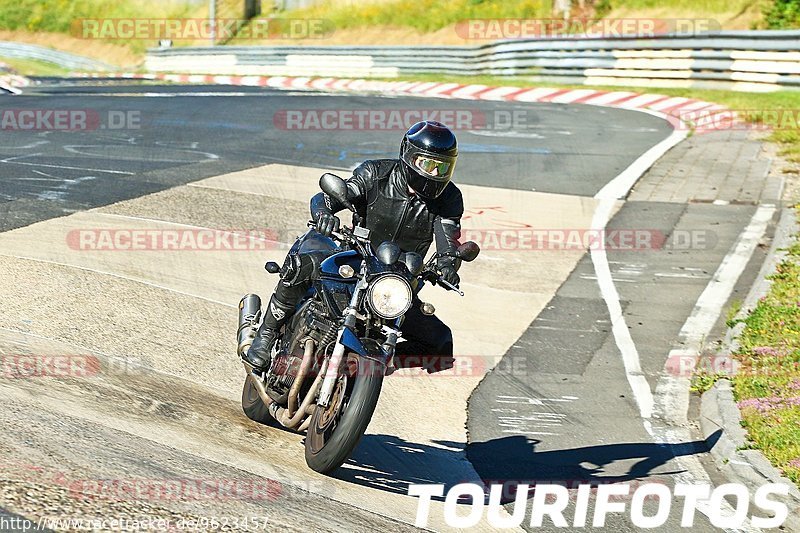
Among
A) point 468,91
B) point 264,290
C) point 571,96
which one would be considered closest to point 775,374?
point 264,290

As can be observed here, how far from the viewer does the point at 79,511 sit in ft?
15.1

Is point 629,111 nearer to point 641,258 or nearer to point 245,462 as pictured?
point 641,258

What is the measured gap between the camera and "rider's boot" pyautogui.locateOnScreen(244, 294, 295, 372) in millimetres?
6578

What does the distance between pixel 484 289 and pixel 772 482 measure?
16.6ft

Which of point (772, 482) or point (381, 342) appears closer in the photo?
point (381, 342)

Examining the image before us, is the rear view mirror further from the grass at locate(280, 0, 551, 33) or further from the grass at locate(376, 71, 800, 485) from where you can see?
the grass at locate(280, 0, 551, 33)

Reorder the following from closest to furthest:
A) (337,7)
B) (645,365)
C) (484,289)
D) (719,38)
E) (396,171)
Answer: (396,171)
(645,365)
(484,289)
(719,38)
(337,7)

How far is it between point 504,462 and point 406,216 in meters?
1.84

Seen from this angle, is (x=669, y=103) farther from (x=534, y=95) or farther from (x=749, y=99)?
(x=534, y=95)

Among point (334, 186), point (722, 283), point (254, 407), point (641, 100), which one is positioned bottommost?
point (722, 283)

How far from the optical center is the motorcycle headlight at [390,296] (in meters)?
5.56

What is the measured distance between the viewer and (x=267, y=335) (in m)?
6.68

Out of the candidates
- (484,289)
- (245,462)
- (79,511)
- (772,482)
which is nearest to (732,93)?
(484,289)

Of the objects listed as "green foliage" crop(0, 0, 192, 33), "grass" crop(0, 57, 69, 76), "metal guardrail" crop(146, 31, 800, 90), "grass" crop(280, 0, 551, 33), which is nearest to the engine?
"metal guardrail" crop(146, 31, 800, 90)
